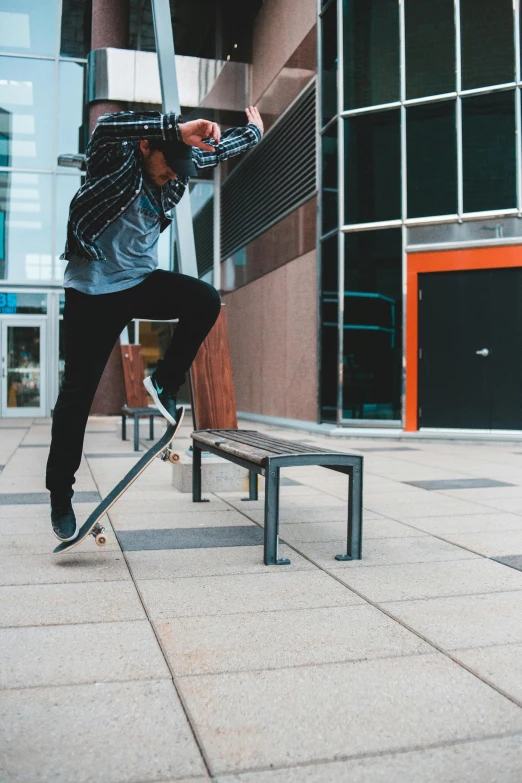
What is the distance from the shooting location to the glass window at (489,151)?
1269cm

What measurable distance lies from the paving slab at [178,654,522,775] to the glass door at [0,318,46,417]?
19726 mm

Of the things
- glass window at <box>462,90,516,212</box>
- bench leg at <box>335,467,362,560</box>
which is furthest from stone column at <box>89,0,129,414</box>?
bench leg at <box>335,467,362,560</box>

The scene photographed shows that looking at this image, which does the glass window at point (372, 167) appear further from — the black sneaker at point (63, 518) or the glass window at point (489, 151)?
the black sneaker at point (63, 518)

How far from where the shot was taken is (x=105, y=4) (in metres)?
19.3

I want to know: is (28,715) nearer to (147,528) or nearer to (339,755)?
(339,755)

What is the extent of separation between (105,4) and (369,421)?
12449 mm

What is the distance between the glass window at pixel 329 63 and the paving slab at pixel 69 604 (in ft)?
41.0

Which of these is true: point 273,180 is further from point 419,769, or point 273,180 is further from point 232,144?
point 419,769

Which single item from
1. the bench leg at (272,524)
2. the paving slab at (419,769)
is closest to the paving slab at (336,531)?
the bench leg at (272,524)

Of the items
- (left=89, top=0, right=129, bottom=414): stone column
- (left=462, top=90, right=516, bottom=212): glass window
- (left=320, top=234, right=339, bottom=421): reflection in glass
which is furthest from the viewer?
(left=89, top=0, right=129, bottom=414): stone column

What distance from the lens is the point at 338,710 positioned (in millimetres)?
2184

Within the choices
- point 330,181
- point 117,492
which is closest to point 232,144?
point 117,492

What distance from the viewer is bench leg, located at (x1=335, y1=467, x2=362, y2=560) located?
410cm

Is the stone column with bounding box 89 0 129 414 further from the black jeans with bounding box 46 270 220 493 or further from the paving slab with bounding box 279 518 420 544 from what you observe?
the black jeans with bounding box 46 270 220 493
